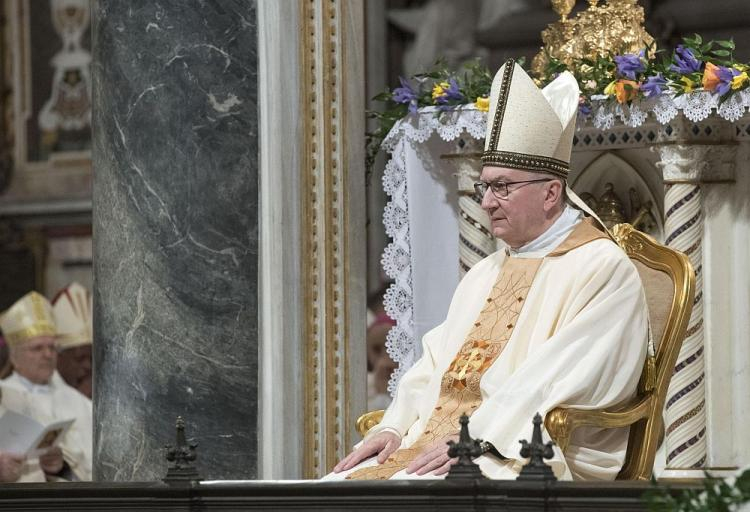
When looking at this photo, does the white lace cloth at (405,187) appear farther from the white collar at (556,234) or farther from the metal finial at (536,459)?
the metal finial at (536,459)

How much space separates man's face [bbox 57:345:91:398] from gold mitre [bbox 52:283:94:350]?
0.06m

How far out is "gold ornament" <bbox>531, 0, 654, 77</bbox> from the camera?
8242mm

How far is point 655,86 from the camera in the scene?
A: 25.6 feet

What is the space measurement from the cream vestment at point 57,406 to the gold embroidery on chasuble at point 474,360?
17.6ft

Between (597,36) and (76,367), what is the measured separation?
19.9 feet

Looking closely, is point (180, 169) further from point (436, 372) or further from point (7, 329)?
point (7, 329)

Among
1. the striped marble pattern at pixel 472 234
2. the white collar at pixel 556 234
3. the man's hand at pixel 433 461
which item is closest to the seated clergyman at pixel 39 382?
the striped marble pattern at pixel 472 234

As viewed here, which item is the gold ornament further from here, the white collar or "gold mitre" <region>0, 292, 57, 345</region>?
"gold mitre" <region>0, 292, 57, 345</region>

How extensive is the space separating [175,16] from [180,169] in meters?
0.61

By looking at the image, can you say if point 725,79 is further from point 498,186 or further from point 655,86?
point 498,186

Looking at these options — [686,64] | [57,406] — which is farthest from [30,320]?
[686,64]

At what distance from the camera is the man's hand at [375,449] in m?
6.66

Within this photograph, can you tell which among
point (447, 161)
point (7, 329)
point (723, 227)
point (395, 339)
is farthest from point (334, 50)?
point (7, 329)

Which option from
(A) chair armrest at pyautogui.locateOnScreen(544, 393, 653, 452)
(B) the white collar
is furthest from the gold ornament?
(A) chair armrest at pyautogui.locateOnScreen(544, 393, 653, 452)
